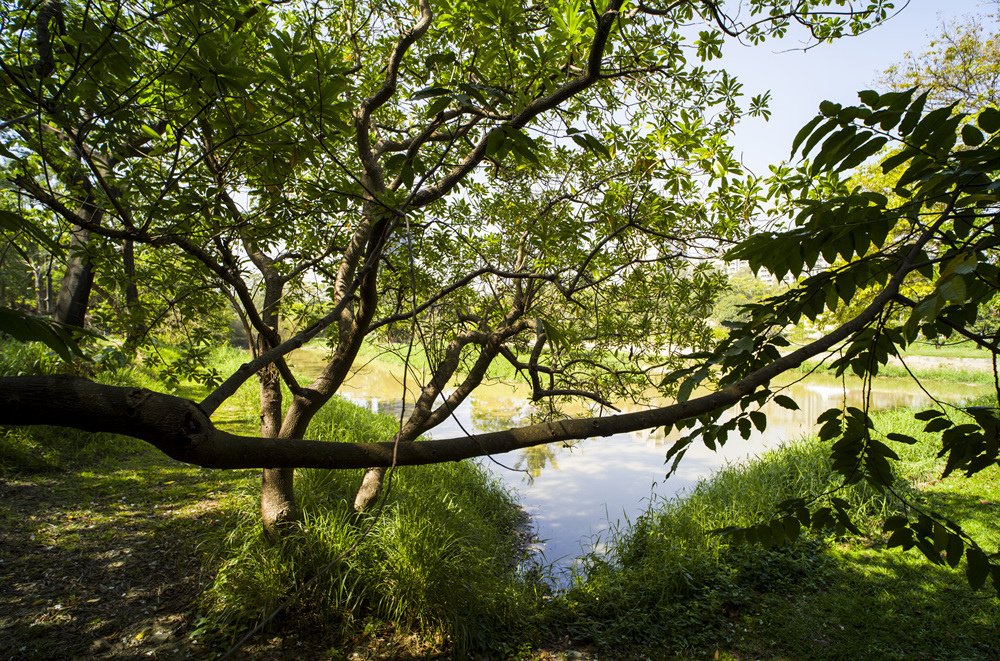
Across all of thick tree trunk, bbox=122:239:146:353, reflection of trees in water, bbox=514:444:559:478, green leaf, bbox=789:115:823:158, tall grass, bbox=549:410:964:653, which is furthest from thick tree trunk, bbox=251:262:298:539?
reflection of trees in water, bbox=514:444:559:478

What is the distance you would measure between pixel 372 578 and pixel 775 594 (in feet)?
10.1

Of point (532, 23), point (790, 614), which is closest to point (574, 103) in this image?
point (532, 23)

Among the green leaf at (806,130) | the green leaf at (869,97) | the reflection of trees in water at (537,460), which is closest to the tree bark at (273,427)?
the green leaf at (806,130)

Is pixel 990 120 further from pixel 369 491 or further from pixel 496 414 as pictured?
pixel 496 414

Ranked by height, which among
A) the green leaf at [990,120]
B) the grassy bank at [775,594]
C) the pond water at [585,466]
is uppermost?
the green leaf at [990,120]

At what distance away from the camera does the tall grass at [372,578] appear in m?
3.26

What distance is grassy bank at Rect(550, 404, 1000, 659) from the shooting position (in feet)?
11.3

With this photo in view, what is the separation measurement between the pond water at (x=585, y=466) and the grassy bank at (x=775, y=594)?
0.68 metres

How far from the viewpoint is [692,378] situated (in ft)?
4.11

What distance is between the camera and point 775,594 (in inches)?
162

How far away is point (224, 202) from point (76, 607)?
265cm

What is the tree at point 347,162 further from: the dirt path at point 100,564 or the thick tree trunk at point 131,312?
the dirt path at point 100,564

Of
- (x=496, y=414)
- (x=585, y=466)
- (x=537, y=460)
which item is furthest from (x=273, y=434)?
(x=496, y=414)

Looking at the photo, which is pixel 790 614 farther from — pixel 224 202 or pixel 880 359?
pixel 224 202
